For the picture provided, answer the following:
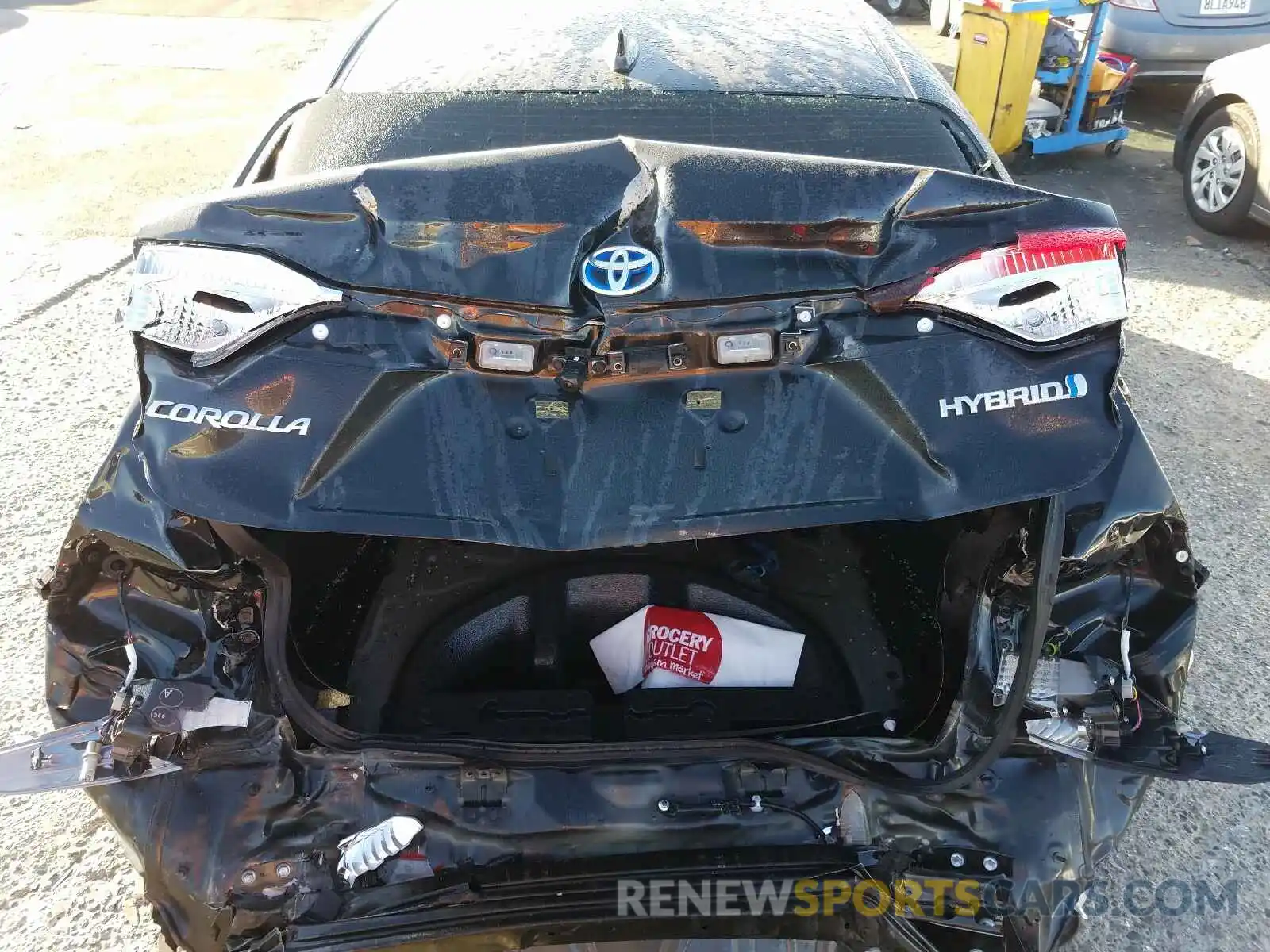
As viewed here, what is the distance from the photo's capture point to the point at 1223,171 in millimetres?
5574

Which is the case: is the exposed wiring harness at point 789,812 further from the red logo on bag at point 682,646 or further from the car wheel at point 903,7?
the car wheel at point 903,7

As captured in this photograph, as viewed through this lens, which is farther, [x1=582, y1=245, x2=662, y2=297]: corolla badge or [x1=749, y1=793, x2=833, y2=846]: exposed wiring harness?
[x1=749, y1=793, x2=833, y2=846]: exposed wiring harness

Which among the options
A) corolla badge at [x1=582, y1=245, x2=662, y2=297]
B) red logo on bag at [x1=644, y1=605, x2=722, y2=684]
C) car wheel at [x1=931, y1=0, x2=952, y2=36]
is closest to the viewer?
corolla badge at [x1=582, y1=245, x2=662, y2=297]

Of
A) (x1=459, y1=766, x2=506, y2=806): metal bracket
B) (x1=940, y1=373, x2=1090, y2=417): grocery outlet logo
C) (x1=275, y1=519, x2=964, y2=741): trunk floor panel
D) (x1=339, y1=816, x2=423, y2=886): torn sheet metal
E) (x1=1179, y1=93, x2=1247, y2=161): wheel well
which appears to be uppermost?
(x1=940, y1=373, x2=1090, y2=417): grocery outlet logo

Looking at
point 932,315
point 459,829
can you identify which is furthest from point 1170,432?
point 459,829

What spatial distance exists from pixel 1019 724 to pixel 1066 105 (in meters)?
5.96

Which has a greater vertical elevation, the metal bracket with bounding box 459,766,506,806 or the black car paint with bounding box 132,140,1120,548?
the black car paint with bounding box 132,140,1120,548

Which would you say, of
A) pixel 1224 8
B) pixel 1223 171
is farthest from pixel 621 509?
pixel 1224 8

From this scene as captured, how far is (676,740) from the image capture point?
5.59ft

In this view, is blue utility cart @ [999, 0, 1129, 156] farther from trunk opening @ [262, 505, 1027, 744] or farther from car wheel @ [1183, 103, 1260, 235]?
trunk opening @ [262, 505, 1027, 744]

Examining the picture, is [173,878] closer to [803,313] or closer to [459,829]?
[459,829]

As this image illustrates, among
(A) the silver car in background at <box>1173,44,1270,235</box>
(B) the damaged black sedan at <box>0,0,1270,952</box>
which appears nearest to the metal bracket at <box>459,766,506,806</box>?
(B) the damaged black sedan at <box>0,0,1270,952</box>

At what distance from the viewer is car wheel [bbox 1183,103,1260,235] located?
538 centimetres

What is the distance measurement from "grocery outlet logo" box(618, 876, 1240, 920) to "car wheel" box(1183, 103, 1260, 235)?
5200 mm
